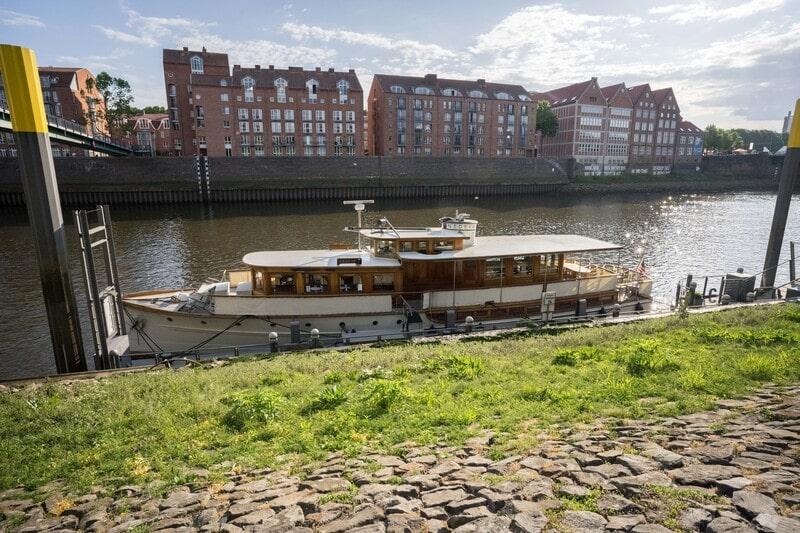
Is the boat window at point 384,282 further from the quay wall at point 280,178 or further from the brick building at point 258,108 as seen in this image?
the brick building at point 258,108

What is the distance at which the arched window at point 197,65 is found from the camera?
87.2 meters

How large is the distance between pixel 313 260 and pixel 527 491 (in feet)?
50.2

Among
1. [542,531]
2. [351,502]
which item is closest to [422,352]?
[351,502]

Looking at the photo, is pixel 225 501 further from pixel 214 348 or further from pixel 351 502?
pixel 214 348

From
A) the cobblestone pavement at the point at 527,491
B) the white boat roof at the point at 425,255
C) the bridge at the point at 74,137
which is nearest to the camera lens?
the cobblestone pavement at the point at 527,491

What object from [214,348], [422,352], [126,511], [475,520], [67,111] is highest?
[67,111]

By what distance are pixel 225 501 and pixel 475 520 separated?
356 cm

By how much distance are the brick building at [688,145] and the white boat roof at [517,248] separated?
4695 inches

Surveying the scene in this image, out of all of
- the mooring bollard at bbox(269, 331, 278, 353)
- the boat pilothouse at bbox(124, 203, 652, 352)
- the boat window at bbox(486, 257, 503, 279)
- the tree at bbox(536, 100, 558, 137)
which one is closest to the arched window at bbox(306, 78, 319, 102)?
the tree at bbox(536, 100, 558, 137)

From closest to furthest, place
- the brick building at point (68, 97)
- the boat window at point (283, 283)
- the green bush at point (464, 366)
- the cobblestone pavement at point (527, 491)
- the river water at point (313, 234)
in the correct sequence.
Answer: the cobblestone pavement at point (527, 491) → the green bush at point (464, 366) → the boat window at point (283, 283) → the river water at point (313, 234) → the brick building at point (68, 97)

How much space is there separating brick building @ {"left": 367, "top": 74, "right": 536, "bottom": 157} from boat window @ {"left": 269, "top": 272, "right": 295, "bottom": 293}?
3162 inches

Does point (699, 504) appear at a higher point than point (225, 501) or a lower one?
higher

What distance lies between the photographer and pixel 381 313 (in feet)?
63.1

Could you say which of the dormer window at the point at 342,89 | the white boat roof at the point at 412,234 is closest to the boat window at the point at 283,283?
the white boat roof at the point at 412,234
